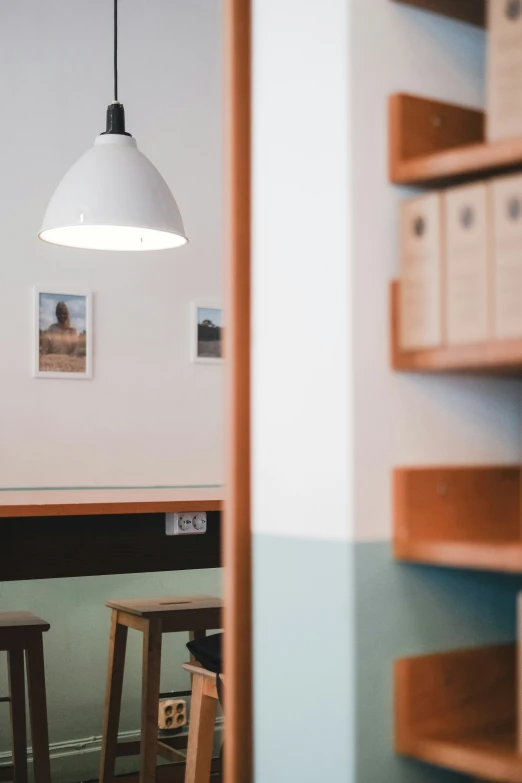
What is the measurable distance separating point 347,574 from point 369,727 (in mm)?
212

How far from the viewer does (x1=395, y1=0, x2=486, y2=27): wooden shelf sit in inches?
62.5

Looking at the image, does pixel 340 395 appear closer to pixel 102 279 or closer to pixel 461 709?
pixel 461 709

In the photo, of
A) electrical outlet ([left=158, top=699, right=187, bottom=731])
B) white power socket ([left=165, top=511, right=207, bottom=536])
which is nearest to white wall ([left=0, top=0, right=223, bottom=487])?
electrical outlet ([left=158, top=699, right=187, bottom=731])

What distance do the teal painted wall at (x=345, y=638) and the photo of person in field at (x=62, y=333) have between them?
2722 millimetres

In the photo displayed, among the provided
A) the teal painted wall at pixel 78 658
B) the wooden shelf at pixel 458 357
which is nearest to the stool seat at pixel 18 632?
the teal painted wall at pixel 78 658

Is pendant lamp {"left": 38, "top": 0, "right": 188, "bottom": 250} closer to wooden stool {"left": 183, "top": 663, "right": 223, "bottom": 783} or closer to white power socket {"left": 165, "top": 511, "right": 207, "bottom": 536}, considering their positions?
white power socket {"left": 165, "top": 511, "right": 207, "bottom": 536}

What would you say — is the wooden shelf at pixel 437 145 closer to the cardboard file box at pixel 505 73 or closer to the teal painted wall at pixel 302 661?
the cardboard file box at pixel 505 73

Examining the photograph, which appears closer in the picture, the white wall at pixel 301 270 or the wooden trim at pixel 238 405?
the white wall at pixel 301 270

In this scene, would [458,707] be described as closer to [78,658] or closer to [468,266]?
[468,266]

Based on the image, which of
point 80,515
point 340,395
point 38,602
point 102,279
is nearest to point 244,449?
point 340,395

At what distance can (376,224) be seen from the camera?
1.52 m

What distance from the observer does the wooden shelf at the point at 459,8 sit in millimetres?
1588

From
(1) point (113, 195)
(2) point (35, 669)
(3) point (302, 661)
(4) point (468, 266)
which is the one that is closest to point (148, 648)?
(2) point (35, 669)

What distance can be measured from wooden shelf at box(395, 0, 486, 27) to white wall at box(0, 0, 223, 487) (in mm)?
2797
